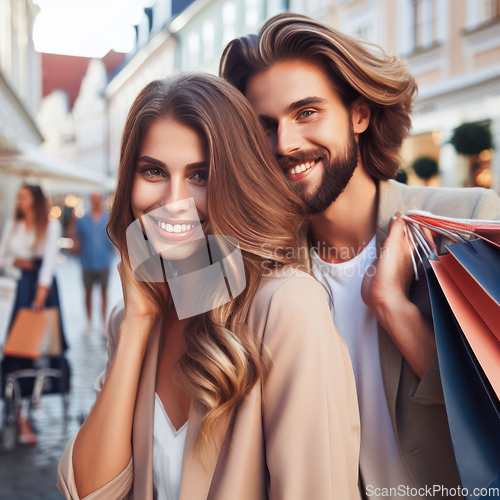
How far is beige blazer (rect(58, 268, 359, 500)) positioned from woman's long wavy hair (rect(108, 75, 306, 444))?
46mm

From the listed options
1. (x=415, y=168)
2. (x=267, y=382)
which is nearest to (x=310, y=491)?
(x=267, y=382)

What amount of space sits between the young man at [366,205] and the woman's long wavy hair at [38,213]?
3.46m

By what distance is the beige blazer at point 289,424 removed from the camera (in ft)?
3.86

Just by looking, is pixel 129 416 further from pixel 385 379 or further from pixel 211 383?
pixel 385 379

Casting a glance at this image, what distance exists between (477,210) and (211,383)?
0.98 metres

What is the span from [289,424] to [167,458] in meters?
0.36

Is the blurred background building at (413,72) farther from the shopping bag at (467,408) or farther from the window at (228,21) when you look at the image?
the shopping bag at (467,408)

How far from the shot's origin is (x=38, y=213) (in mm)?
4891

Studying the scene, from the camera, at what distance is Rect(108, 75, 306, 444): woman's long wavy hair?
4.13 ft

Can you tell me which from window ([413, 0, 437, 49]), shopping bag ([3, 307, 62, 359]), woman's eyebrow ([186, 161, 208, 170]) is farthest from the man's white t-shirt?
window ([413, 0, 437, 49])

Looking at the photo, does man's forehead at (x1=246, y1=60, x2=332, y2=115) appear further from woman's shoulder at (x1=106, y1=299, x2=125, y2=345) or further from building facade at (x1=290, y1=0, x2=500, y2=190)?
building facade at (x1=290, y1=0, x2=500, y2=190)

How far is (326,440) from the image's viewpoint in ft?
3.86

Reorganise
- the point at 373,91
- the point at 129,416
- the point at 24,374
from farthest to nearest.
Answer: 1. the point at 24,374
2. the point at 373,91
3. the point at 129,416

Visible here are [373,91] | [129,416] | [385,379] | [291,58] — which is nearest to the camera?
[129,416]
